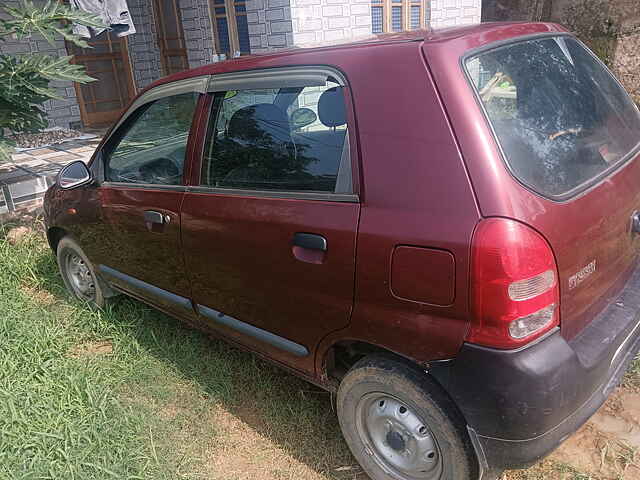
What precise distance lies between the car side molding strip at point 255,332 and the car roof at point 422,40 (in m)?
1.20

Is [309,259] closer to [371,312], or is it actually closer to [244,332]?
[371,312]

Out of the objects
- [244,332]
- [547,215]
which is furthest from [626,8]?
[244,332]

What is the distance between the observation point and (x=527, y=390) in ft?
5.73

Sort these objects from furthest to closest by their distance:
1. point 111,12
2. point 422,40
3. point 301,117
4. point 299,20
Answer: point 299,20 < point 111,12 < point 301,117 < point 422,40

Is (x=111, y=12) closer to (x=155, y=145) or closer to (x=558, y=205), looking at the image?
(x=155, y=145)

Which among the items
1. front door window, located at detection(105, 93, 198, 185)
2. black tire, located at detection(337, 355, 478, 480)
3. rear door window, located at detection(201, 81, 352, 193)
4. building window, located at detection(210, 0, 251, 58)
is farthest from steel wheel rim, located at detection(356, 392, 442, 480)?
building window, located at detection(210, 0, 251, 58)

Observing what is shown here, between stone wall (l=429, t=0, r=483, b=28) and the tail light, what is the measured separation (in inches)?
377

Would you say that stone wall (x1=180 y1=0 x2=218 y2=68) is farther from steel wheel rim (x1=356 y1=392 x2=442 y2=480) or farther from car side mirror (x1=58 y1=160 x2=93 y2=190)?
steel wheel rim (x1=356 y1=392 x2=442 y2=480)

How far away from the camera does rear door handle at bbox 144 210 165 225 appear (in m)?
2.87

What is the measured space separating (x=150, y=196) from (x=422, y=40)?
66.9 inches

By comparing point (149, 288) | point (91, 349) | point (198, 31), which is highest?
point (198, 31)

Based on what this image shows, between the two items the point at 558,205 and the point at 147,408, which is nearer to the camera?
the point at 558,205

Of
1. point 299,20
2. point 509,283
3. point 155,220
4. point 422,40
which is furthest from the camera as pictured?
point 299,20

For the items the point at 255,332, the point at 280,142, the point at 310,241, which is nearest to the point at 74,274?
the point at 255,332
